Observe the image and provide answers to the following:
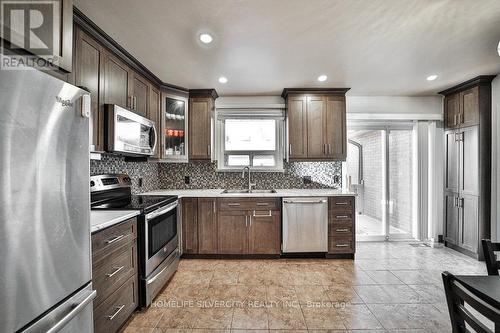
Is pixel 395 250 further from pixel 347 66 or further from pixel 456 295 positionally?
pixel 456 295

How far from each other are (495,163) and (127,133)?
4.68 meters

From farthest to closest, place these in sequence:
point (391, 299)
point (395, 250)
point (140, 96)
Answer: point (395, 250) → point (140, 96) → point (391, 299)

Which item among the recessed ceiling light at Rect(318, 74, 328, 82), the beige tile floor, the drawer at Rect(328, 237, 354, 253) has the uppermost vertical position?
the recessed ceiling light at Rect(318, 74, 328, 82)

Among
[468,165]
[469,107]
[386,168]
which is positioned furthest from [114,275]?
[469,107]

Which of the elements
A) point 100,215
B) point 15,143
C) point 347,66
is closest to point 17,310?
point 15,143

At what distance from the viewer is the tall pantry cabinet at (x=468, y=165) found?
323cm

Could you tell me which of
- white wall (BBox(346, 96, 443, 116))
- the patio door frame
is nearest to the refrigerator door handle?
the patio door frame

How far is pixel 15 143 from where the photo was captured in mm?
842

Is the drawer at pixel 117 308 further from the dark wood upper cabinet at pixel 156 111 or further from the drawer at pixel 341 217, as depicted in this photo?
the drawer at pixel 341 217

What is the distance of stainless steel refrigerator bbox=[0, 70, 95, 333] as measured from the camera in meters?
0.83

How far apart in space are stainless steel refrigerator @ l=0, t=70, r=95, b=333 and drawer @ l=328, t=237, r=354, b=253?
114 inches

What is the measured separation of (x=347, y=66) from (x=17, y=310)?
335 cm

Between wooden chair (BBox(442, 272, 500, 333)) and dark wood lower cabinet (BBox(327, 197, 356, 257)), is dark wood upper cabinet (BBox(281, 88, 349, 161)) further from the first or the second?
wooden chair (BBox(442, 272, 500, 333))

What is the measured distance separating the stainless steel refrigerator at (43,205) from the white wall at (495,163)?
4603mm
